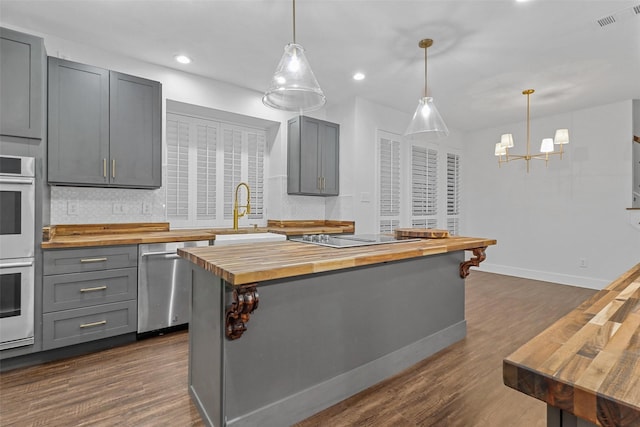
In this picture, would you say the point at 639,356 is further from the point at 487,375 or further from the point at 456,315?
the point at 456,315

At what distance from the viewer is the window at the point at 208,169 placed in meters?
3.85

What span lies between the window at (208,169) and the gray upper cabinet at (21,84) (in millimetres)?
1409

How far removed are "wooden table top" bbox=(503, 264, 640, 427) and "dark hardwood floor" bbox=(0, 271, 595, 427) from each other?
1295 millimetres

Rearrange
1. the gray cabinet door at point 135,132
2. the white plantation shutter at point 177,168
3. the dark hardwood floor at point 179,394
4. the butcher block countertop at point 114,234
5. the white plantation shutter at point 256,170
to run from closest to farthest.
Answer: the dark hardwood floor at point 179,394 → the butcher block countertop at point 114,234 → the gray cabinet door at point 135,132 → the white plantation shutter at point 177,168 → the white plantation shutter at point 256,170

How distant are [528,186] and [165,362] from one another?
605 centimetres

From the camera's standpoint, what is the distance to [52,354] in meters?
2.48

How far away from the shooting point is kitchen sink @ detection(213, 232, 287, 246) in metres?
3.31

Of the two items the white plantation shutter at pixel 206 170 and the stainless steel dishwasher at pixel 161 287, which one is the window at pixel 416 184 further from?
the stainless steel dishwasher at pixel 161 287

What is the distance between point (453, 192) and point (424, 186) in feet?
3.43

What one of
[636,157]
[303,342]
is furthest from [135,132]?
[636,157]

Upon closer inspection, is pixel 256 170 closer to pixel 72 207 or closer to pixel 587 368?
pixel 72 207

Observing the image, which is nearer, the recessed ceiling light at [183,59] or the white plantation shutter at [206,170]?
the recessed ceiling light at [183,59]

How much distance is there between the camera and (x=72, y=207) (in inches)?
120

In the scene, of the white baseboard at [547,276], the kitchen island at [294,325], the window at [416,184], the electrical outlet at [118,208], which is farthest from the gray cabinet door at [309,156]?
the white baseboard at [547,276]
